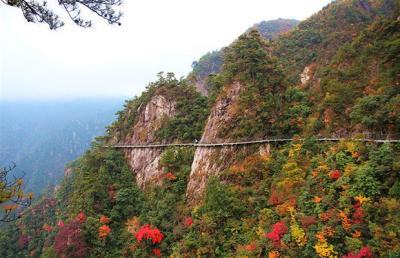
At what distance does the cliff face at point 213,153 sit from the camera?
24.6m

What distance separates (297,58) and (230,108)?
1939 cm

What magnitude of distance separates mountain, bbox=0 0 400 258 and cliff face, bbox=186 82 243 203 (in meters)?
0.10

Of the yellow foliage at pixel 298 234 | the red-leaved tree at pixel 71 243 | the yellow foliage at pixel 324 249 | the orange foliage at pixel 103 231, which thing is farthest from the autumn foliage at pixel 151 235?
the yellow foliage at pixel 324 249

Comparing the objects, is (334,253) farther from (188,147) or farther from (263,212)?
(188,147)

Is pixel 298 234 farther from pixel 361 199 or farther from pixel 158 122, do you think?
pixel 158 122

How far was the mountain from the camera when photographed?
14798 millimetres

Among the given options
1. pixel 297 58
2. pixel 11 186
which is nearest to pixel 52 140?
pixel 297 58

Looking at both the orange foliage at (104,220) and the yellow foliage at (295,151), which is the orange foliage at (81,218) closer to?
the orange foliage at (104,220)

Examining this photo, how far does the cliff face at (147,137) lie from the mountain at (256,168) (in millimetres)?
132

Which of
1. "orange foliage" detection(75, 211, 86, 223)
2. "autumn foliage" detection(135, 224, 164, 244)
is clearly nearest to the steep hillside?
"orange foliage" detection(75, 211, 86, 223)

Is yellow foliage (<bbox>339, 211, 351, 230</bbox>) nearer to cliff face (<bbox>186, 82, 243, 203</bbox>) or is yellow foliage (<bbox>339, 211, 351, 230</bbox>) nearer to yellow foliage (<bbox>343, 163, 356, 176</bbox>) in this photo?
yellow foliage (<bbox>343, 163, 356, 176</bbox>)

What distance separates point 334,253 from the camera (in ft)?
44.1

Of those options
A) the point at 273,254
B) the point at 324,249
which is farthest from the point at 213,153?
the point at 324,249

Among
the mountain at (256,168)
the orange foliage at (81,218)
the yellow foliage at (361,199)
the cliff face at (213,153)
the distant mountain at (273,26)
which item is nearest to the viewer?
the yellow foliage at (361,199)
